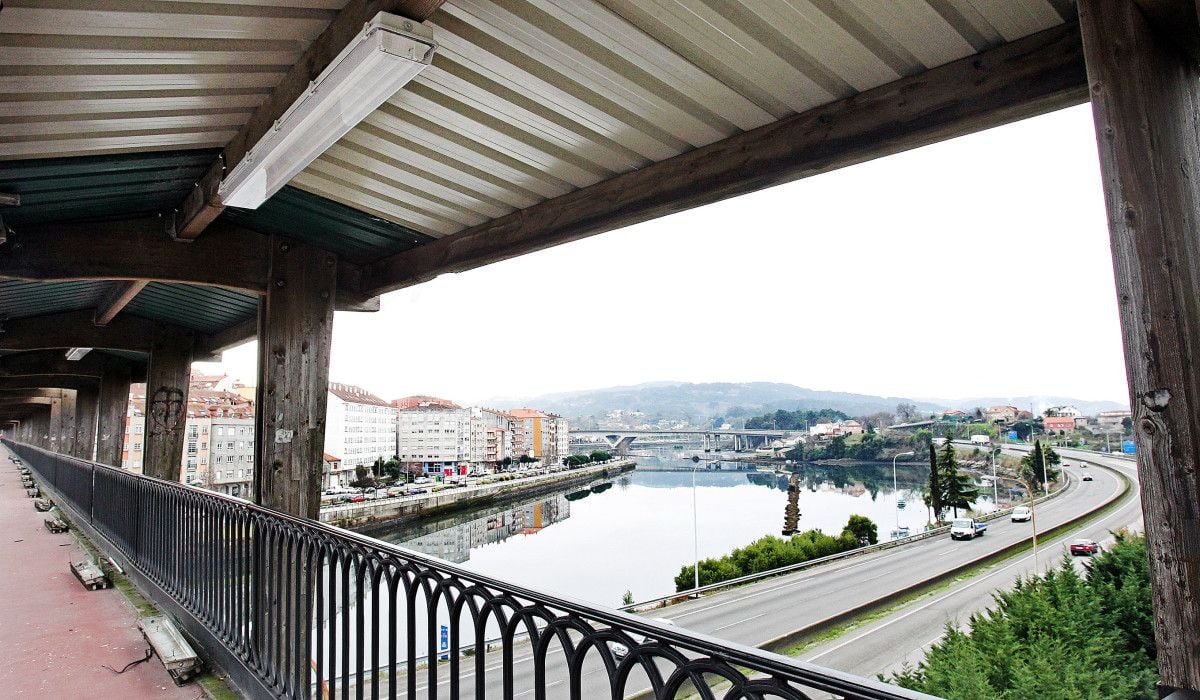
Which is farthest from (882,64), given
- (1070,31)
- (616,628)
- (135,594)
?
(135,594)

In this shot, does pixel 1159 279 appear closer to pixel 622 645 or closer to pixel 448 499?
pixel 622 645

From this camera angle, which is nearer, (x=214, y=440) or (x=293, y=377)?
(x=293, y=377)

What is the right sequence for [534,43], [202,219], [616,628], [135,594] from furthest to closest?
[135,594]
[202,219]
[534,43]
[616,628]

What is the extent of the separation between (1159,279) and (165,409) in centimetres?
931

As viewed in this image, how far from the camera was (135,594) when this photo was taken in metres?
4.38

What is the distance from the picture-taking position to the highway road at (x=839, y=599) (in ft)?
78.6

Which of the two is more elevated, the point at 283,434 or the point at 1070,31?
the point at 1070,31

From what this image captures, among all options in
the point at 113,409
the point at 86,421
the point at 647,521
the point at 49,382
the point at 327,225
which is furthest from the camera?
the point at 647,521

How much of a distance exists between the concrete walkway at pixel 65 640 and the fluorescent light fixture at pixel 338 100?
220 centimetres

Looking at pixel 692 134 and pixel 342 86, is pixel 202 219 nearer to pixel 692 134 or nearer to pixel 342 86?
pixel 342 86

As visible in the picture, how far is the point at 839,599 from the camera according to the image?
3494cm

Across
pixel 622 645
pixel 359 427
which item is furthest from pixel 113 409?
pixel 359 427

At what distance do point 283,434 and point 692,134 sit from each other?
10.3ft

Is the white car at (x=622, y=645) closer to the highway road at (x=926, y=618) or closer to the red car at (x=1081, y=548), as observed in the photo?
the highway road at (x=926, y=618)
